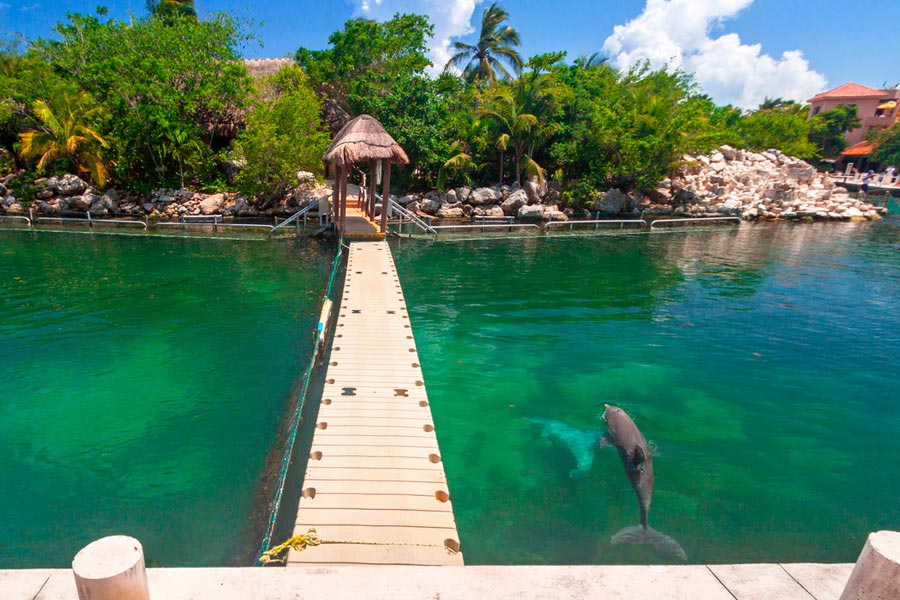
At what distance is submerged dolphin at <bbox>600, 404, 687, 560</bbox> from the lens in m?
5.17

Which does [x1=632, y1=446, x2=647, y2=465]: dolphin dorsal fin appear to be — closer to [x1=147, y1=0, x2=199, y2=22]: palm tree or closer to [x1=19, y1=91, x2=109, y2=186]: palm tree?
[x1=19, y1=91, x2=109, y2=186]: palm tree

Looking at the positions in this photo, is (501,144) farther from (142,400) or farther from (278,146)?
(142,400)

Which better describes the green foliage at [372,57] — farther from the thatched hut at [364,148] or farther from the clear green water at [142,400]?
the clear green water at [142,400]

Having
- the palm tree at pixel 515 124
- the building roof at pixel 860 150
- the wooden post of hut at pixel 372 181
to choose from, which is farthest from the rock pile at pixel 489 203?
the building roof at pixel 860 150

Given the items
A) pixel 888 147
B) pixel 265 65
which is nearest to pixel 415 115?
pixel 265 65

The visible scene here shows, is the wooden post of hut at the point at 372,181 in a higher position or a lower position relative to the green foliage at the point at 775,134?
lower

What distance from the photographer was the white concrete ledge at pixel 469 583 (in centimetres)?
262

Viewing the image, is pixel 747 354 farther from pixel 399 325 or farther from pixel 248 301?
pixel 248 301

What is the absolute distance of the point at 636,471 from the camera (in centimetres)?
567

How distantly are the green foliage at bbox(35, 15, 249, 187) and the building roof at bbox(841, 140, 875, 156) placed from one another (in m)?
64.5

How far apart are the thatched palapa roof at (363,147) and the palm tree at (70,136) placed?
A: 18.1m

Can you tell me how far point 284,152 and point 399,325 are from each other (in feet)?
63.1

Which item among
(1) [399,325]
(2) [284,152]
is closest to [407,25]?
(2) [284,152]

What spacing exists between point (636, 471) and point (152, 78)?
29241 millimetres
